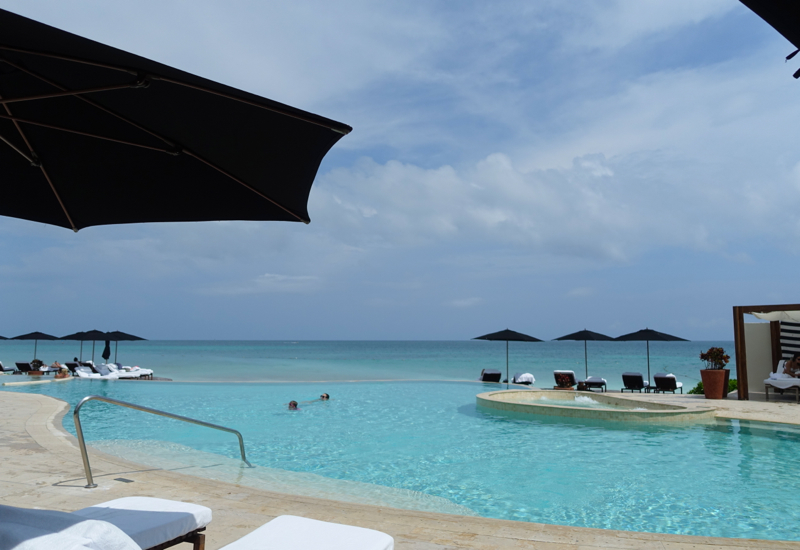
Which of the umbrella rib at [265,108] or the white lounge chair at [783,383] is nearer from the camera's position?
the umbrella rib at [265,108]

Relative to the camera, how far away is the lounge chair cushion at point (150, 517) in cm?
231

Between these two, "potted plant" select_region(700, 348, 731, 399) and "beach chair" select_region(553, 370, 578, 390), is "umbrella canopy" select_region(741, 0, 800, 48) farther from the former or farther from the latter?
"beach chair" select_region(553, 370, 578, 390)

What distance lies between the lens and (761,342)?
45.9 ft

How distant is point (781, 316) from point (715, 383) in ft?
8.37

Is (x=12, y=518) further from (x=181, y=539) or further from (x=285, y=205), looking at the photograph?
(x=285, y=205)

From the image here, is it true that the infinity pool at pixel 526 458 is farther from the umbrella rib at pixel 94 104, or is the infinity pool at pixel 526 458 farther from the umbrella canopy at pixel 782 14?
the umbrella canopy at pixel 782 14

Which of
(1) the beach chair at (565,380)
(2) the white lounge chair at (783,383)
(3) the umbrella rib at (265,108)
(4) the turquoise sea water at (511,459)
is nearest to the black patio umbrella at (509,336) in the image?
(1) the beach chair at (565,380)

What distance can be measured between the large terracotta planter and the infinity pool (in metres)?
3.58

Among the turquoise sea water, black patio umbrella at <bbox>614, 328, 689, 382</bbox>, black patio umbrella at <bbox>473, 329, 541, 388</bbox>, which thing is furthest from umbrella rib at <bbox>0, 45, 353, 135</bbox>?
black patio umbrella at <bbox>473, 329, 541, 388</bbox>

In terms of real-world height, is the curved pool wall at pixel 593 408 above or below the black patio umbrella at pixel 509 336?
below

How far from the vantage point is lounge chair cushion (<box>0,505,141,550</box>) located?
1610 millimetres

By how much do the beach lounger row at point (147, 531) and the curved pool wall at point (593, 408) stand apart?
9.14 m

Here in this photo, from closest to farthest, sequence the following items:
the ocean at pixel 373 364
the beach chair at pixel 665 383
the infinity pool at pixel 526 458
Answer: the infinity pool at pixel 526 458, the beach chair at pixel 665 383, the ocean at pixel 373 364

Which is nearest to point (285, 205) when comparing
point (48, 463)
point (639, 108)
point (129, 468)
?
point (129, 468)
